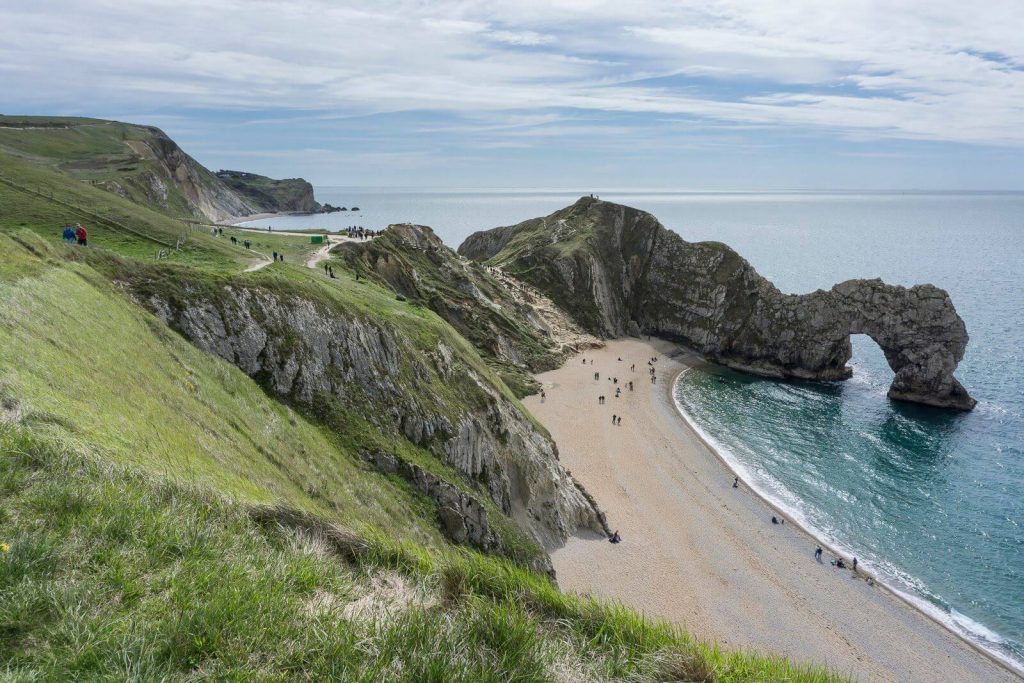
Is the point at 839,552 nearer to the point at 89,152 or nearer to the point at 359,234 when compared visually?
the point at 359,234

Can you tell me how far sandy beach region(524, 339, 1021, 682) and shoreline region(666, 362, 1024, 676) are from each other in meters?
0.36

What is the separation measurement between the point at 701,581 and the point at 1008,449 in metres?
45.8

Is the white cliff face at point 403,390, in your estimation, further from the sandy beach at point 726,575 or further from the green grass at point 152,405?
the sandy beach at point 726,575

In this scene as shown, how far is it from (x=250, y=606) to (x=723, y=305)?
10310cm

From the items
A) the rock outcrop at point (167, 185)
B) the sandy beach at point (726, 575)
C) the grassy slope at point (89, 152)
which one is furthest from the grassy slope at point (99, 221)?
the grassy slope at point (89, 152)

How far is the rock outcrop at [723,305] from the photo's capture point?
257ft

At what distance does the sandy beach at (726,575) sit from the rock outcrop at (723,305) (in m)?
39.1

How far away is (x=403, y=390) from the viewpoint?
33188 millimetres

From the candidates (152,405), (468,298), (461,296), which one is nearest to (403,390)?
(152,405)

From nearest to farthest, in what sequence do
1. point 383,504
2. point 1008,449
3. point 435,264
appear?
point 383,504, point 1008,449, point 435,264

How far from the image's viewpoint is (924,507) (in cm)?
4934

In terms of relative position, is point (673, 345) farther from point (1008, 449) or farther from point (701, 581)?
point (701, 581)

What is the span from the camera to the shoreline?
33406 millimetres

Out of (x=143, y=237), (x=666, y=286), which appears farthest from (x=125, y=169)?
(x=666, y=286)
